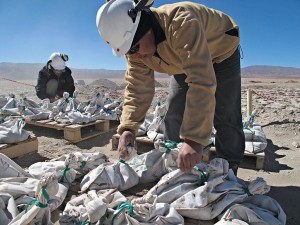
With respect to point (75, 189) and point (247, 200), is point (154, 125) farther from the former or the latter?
point (247, 200)

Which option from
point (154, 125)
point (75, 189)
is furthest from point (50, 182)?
point (154, 125)

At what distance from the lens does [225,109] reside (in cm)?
255

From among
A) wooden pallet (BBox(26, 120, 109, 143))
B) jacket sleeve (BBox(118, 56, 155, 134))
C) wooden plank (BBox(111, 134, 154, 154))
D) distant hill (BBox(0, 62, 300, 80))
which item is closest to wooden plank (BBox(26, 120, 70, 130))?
wooden pallet (BBox(26, 120, 109, 143))

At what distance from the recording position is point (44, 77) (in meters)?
6.29

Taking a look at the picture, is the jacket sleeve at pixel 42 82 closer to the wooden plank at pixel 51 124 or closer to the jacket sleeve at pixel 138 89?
the wooden plank at pixel 51 124

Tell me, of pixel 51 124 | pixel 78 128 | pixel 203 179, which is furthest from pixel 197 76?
pixel 51 124

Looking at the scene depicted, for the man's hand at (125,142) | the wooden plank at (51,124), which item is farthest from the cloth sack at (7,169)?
the wooden plank at (51,124)

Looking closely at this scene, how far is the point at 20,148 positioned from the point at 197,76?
2715 millimetres

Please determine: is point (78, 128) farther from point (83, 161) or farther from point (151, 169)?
point (151, 169)

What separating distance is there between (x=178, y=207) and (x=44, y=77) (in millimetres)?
5291

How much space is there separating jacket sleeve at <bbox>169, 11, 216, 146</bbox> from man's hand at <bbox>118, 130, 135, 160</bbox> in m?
0.62

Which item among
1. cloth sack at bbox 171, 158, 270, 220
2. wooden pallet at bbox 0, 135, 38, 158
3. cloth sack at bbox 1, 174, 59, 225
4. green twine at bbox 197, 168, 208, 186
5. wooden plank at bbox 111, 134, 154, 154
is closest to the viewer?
cloth sack at bbox 1, 174, 59, 225

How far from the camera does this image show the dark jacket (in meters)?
6.28

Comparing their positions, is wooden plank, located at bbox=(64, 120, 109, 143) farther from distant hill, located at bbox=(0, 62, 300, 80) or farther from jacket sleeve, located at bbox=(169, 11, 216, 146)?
distant hill, located at bbox=(0, 62, 300, 80)
